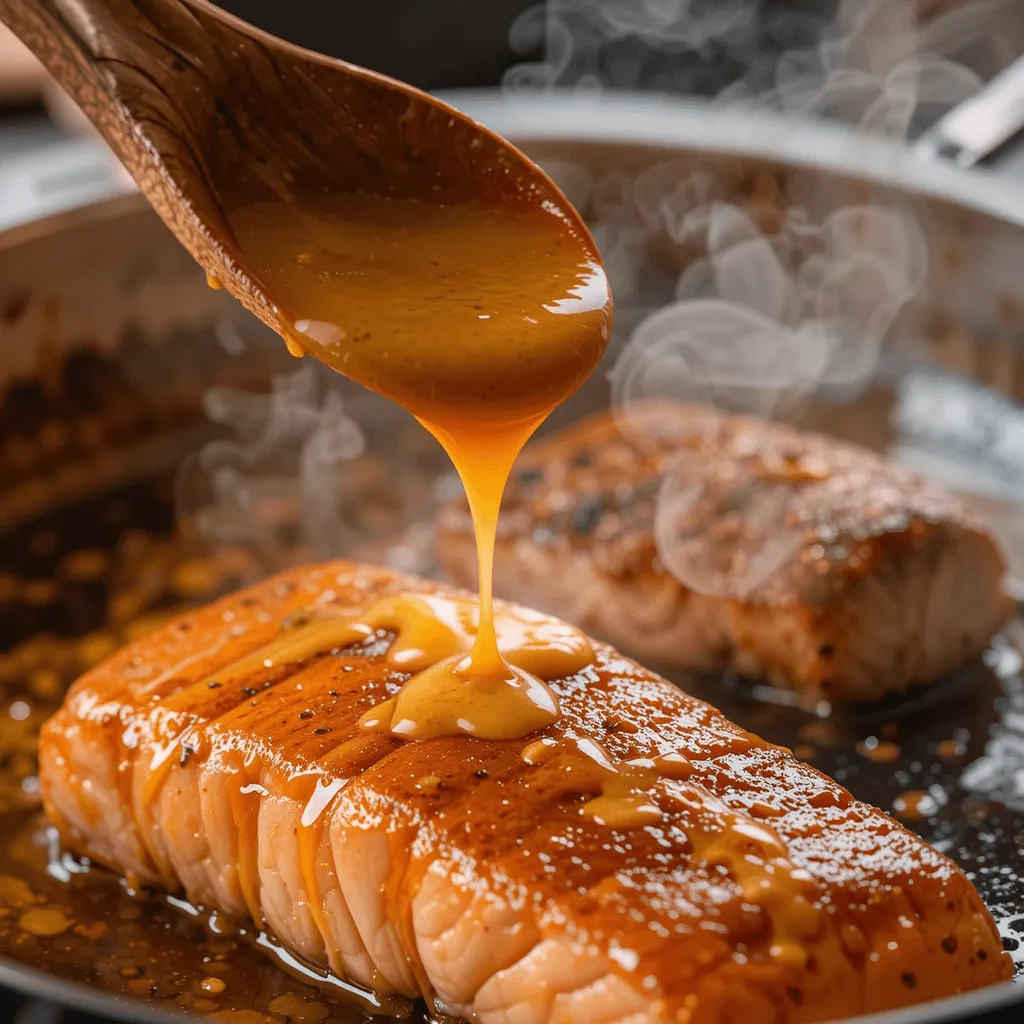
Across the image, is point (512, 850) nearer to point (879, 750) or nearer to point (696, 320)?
point (879, 750)

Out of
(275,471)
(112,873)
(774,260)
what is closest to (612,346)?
(774,260)

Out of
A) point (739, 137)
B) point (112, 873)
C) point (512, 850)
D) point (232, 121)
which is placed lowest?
point (112, 873)

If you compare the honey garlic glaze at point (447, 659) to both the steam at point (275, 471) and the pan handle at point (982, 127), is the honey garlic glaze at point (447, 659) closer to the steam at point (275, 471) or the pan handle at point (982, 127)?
the steam at point (275, 471)

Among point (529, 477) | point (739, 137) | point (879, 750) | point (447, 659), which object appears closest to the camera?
point (447, 659)

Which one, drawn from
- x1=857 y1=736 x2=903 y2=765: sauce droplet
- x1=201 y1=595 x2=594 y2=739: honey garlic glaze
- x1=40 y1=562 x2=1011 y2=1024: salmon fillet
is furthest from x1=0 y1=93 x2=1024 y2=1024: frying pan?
x1=40 y1=562 x2=1011 y2=1024: salmon fillet

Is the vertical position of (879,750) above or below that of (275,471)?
below

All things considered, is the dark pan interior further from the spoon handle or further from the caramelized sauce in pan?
the spoon handle

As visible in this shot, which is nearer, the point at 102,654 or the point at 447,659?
the point at 447,659
